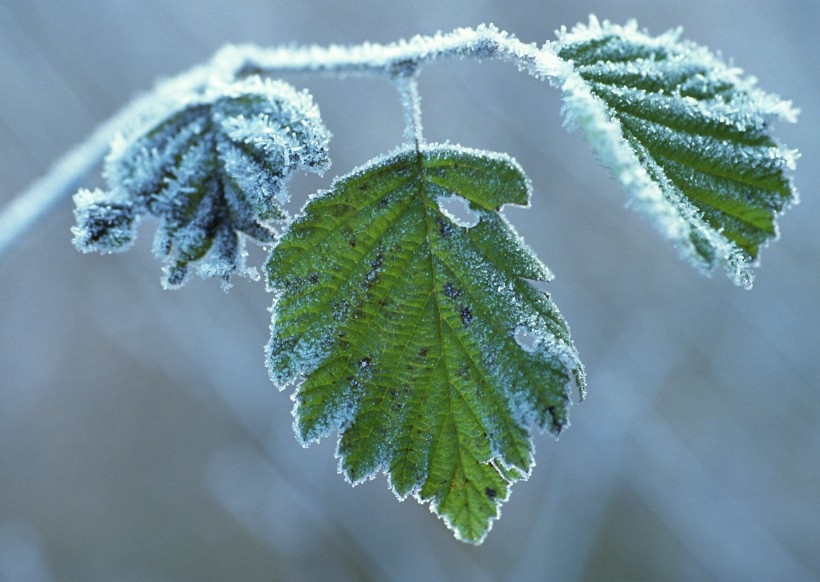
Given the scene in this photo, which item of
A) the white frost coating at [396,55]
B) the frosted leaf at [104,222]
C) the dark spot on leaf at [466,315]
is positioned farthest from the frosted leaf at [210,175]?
the dark spot on leaf at [466,315]

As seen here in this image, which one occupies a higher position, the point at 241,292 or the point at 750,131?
the point at 241,292

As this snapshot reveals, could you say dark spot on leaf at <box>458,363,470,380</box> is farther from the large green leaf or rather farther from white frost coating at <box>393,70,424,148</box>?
white frost coating at <box>393,70,424,148</box>

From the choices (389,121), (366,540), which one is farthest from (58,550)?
(389,121)

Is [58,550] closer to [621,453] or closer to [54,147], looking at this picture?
[54,147]

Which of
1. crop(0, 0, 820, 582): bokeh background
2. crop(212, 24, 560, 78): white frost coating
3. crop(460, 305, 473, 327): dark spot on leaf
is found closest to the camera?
crop(212, 24, 560, 78): white frost coating

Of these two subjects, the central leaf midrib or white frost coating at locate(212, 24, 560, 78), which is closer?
white frost coating at locate(212, 24, 560, 78)

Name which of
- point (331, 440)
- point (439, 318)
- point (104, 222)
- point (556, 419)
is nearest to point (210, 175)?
point (104, 222)

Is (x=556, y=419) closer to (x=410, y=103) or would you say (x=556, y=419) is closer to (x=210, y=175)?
(x=410, y=103)

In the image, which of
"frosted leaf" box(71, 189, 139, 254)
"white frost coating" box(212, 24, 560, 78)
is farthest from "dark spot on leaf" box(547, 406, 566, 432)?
"frosted leaf" box(71, 189, 139, 254)
